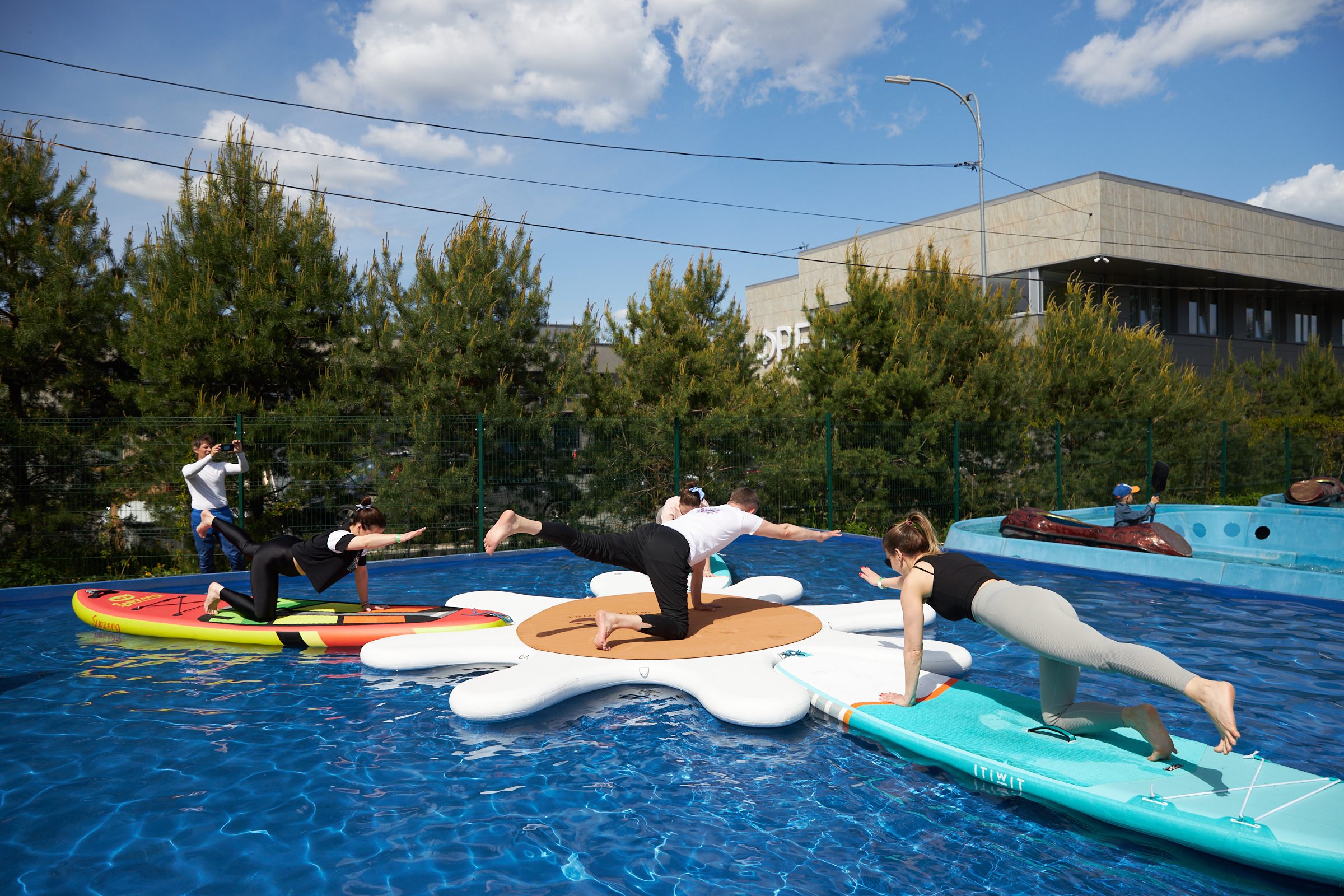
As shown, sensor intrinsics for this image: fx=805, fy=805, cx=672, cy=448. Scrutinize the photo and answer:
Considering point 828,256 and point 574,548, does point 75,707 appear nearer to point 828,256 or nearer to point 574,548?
point 574,548

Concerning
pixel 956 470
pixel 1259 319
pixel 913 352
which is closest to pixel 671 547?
pixel 956 470

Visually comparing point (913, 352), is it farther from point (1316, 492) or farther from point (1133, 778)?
point (1133, 778)

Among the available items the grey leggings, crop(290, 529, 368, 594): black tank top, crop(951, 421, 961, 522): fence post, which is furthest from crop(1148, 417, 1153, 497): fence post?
crop(290, 529, 368, 594): black tank top

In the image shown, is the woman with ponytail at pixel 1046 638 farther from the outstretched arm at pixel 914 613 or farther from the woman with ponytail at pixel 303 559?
the woman with ponytail at pixel 303 559

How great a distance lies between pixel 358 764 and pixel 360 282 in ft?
35.7

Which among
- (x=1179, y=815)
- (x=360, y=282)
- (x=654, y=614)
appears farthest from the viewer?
(x=360, y=282)

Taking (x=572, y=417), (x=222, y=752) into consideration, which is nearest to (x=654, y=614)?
(x=222, y=752)

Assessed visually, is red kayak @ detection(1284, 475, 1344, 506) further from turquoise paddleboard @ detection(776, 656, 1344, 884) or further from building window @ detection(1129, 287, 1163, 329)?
turquoise paddleboard @ detection(776, 656, 1344, 884)

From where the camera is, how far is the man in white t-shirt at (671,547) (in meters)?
6.31

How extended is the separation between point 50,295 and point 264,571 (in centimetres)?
774

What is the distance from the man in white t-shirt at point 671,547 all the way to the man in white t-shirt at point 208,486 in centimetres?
541

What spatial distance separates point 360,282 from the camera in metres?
13.9

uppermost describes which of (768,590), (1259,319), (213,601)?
(1259,319)

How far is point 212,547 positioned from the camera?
10477 mm
